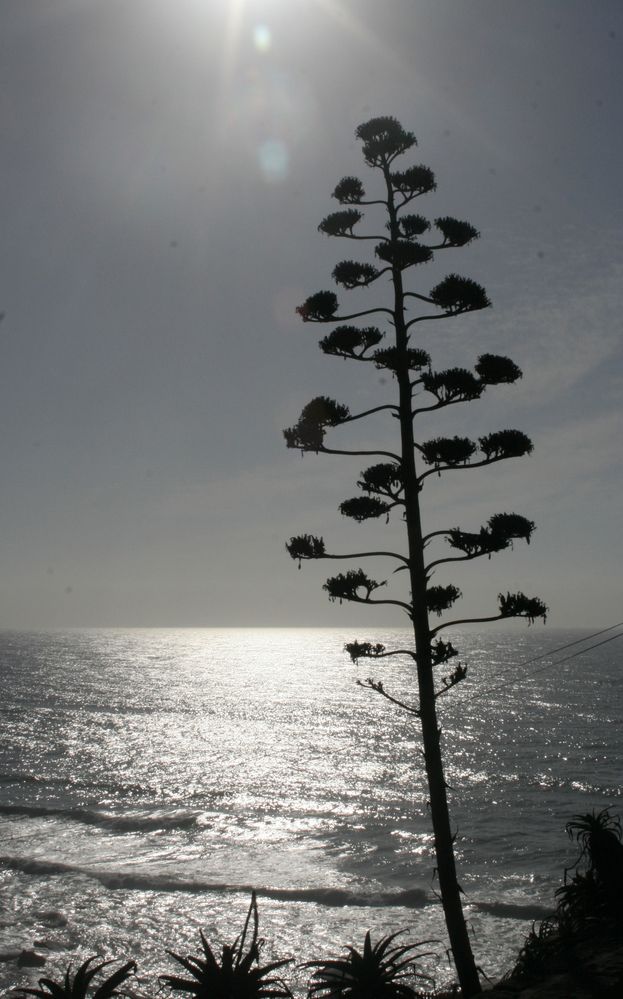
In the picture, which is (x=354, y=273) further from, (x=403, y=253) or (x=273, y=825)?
(x=273, y=825)

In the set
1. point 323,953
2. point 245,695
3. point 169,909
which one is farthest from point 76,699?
point 323,953

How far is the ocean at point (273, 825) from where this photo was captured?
25.4 m

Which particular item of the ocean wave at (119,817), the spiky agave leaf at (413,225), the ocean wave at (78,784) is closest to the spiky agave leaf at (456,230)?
the spiky agave leaf at (413,225)

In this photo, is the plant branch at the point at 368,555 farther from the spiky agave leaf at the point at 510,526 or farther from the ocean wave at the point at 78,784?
the ocean wave at the point at 78,784

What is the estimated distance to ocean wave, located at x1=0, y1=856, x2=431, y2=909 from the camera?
28.6 m

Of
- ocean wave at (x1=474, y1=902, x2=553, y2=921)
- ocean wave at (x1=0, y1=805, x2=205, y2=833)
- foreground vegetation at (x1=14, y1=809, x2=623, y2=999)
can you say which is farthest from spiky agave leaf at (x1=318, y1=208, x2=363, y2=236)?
ocean wave at (x1=0, y1=805, x2=205, y2=833)

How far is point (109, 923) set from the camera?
83.9 ft

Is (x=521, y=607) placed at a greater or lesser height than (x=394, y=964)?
greater

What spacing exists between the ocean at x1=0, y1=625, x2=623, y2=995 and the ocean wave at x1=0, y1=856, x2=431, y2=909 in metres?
0.12

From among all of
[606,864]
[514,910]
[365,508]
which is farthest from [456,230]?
[514,910]

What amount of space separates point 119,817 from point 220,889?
44.3 feet

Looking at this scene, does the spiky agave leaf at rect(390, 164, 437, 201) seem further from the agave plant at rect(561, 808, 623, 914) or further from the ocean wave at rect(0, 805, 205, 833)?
the ocean wave at rect(0, 805, 205, 833)

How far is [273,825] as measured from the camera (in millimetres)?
40531

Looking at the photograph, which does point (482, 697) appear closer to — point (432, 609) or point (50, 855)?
point (50, 855)
